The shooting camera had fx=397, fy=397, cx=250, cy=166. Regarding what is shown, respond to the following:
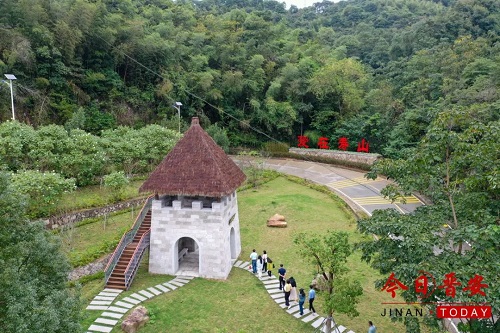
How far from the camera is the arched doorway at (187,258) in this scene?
52.0 feet

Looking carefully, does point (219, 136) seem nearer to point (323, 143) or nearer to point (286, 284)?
point (323, 143)

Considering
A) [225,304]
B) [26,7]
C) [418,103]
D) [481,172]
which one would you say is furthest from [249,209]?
[26,7]

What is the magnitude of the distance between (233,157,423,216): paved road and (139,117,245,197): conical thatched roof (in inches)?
456

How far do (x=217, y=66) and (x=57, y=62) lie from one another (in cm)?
1782

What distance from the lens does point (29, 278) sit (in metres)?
7.99

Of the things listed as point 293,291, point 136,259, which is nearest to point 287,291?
point 293,291

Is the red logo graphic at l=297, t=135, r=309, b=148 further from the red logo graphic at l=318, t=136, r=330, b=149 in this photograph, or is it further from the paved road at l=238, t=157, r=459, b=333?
the paved road at l=238, t=157, r=459, b=333

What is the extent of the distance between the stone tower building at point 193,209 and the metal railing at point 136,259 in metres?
0.48

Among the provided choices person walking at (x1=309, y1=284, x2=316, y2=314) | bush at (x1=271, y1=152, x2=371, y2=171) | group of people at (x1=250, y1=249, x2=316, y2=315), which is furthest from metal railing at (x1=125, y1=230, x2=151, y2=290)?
bush at (x1=271, y1=152, x2=371, y2=171)

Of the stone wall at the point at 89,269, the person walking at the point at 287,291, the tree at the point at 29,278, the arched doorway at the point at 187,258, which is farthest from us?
the arched doorway at the point at 187,258

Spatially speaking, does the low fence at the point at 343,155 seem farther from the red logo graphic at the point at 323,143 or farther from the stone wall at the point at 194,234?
the stone wall at the point at 194,234

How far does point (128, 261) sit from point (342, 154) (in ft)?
87.7

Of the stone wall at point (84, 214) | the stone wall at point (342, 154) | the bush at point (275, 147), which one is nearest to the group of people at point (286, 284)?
the stone wall at point (84, 214)

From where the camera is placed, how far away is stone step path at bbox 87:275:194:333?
12.2 metres
